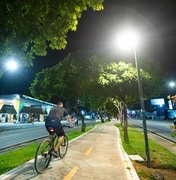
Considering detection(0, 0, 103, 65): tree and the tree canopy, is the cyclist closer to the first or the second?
detection(0, 0, 103, 65): tree

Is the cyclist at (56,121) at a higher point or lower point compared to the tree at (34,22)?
lower

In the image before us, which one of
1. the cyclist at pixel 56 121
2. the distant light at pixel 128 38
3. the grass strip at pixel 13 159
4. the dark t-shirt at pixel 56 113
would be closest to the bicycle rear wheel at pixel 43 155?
the cyclist at pixel 56 121

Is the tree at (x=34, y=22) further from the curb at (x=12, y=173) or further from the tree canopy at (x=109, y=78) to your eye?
the tree canopy at (x=109, y=78)

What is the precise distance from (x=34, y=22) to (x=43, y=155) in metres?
4.23

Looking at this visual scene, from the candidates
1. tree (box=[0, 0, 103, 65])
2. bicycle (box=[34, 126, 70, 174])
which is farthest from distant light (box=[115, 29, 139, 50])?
bicycle (box=[34, 126, 70, 174])

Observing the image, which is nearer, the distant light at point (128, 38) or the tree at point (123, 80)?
the distant light at point (128, 38)

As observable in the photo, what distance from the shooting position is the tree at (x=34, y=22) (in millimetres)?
5593

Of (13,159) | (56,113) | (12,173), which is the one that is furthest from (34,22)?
(13,159)

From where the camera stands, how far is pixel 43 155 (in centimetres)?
647

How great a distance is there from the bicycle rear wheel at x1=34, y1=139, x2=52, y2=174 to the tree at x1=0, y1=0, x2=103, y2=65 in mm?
3090

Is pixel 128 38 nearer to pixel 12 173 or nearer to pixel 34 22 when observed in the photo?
pixel 34 22

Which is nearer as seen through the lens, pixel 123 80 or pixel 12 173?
pixel 12 173

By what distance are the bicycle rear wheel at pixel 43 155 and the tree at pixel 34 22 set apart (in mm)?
3090

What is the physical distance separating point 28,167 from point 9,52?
12.7 ft
